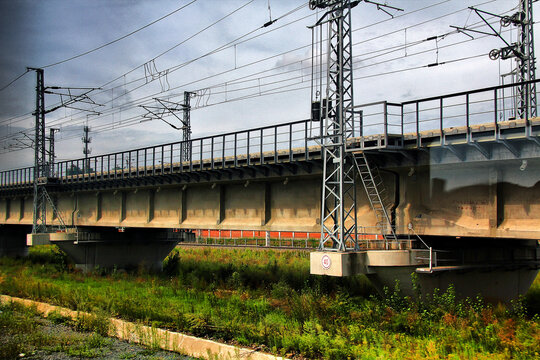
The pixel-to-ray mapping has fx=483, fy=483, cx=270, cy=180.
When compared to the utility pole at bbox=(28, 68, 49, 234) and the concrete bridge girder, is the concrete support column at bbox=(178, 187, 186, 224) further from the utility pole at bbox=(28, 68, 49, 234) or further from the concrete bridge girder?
the utility pole at bbox=(28, 68, 49, 234)

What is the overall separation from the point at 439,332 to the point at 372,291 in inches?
387

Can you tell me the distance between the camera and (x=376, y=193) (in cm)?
1842

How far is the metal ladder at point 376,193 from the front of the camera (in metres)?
17.9

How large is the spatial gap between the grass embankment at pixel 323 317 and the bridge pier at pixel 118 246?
7864mm

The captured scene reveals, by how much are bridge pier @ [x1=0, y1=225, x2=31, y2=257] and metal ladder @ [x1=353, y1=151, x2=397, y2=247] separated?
47.1 metres

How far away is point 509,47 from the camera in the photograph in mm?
25969

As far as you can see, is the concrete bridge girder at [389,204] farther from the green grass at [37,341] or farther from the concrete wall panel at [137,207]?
the green grass at [37,341]

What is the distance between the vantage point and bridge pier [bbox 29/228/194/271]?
36719 millimetres

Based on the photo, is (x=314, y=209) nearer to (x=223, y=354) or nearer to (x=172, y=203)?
(x=223, y=354)

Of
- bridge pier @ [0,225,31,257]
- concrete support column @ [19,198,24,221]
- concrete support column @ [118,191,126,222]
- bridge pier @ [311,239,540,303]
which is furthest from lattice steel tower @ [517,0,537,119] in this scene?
bridge pier @ [0,225,31,257]

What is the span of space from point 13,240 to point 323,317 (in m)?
47.2

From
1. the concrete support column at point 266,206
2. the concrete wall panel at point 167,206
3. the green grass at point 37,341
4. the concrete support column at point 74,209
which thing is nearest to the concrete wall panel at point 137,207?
the concrete wall panel at point 167,206

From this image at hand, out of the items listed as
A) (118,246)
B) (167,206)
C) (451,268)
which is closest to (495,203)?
(451,268)

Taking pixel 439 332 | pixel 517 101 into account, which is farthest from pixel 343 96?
pixel 517 101
